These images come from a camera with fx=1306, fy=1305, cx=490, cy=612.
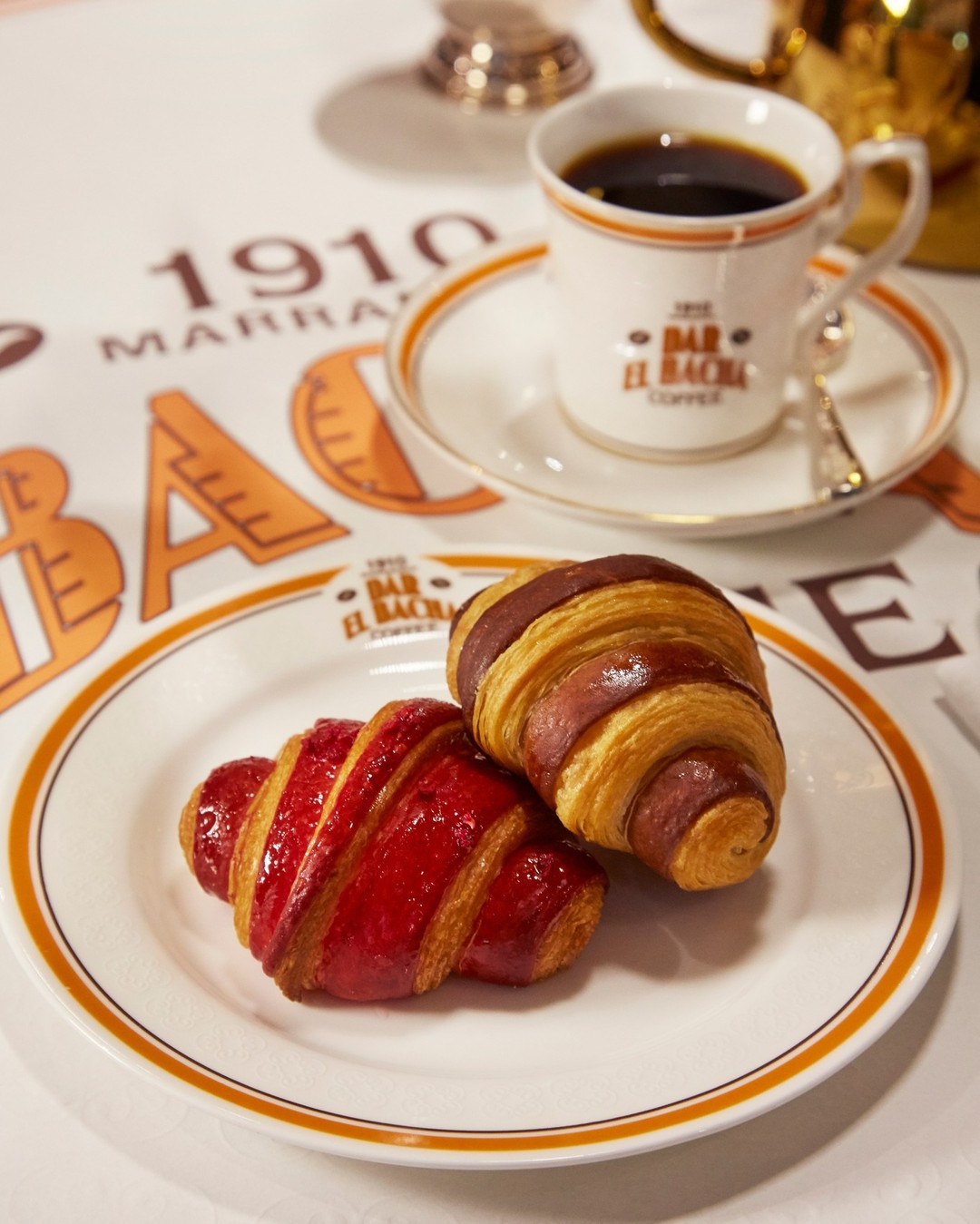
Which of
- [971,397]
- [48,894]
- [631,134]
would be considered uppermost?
[631,134]

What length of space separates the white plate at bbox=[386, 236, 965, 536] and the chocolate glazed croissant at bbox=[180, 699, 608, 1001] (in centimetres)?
33

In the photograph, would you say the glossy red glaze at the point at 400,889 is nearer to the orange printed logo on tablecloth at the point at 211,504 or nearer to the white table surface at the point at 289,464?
the white table surface at the point at 289,464

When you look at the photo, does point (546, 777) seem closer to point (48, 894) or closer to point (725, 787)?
point (725, 787)

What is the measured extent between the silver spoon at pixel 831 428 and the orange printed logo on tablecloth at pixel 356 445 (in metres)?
0.28

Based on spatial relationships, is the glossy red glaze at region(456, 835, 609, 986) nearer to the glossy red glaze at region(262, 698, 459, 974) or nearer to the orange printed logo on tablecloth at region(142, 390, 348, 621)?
the glossy red glaze at region(262, 698, 459, 974)

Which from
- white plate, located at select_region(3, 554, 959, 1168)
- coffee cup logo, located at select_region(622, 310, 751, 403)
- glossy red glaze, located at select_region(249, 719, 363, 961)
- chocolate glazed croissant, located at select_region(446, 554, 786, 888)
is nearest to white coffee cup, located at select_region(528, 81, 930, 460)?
coffee cup logo, located at select_region(622, 310, 751, 403)

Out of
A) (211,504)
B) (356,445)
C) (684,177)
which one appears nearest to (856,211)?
(684,177)

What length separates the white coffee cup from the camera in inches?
39.8

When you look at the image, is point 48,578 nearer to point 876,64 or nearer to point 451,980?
point 451,980

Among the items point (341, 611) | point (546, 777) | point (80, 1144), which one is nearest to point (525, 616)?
point (546, 777)

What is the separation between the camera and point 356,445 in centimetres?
118

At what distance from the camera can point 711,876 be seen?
0.70 m

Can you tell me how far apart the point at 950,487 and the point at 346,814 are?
69 cm

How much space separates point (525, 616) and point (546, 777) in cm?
9
